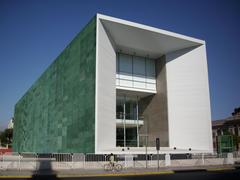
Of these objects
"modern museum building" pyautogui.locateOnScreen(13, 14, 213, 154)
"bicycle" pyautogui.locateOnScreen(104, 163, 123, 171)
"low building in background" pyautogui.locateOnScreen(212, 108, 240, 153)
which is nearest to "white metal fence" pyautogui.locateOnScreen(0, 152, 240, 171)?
"bicycle" pyautogui.locateOnScreen(104, 163, 123, 171)

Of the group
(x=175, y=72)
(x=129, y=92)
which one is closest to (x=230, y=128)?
(x=175, y=72)

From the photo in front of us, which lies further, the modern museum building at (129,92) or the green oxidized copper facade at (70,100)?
the green oxidized copper facade at (70,100)

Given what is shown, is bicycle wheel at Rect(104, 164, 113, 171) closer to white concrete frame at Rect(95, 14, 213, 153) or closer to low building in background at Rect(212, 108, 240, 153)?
white concrete frame at Rect(95, 14, 213, 153)

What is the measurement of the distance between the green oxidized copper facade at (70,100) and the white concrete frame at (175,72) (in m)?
2.10

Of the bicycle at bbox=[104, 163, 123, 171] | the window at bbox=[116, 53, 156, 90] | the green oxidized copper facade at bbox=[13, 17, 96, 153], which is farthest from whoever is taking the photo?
the window at bbox=[116, 53, 156, 90]

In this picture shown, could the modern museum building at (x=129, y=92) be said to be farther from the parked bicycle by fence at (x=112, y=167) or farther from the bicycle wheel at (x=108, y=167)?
the parked bicycle by fence at (x=112, y=167)

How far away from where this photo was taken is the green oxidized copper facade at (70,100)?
105 feet

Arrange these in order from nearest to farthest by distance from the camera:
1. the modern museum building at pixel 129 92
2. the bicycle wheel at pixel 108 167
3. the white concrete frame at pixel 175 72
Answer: the bicycle wheel at pixel 108 167, the modern museum building at pixel 129 92, the white concrete frame at pixel 175 72

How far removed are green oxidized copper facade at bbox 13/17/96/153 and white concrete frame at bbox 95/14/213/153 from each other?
210cm

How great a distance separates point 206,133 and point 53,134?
2351cm

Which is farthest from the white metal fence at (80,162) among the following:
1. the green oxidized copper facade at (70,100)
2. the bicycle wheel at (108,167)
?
the green oxidized copper facade at (70,100)

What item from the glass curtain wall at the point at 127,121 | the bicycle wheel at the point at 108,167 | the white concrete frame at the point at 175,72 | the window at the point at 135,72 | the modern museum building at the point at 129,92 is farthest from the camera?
the glass curtain wall at the point at 127,121

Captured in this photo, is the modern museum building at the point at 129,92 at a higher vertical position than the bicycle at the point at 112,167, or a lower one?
higher

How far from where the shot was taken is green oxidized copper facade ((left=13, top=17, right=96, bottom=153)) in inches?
1260
